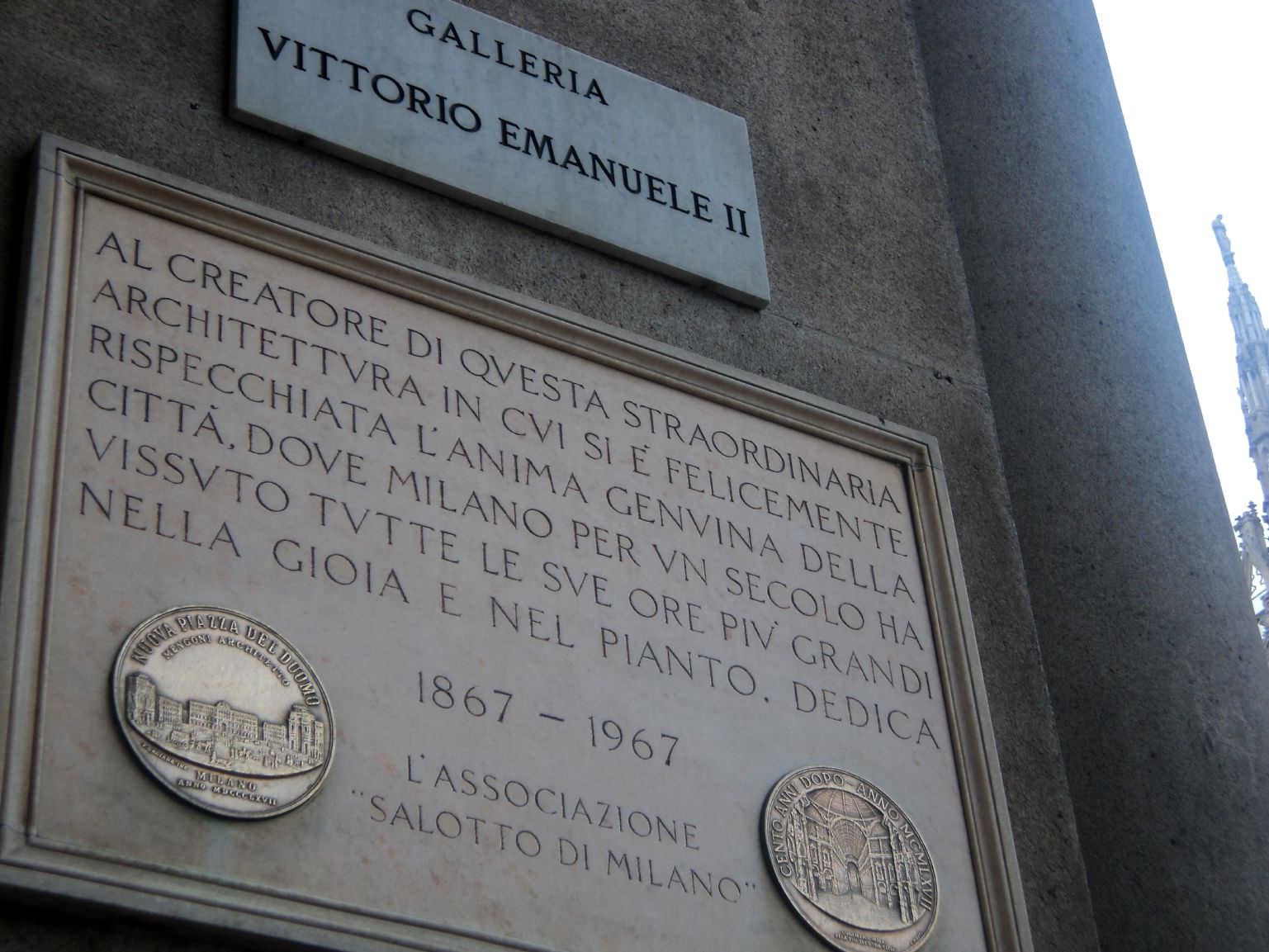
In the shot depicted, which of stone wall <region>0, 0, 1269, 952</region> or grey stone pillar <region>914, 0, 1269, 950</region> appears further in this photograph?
grey stone pillar <region>914, 0, 1269, 950</region>

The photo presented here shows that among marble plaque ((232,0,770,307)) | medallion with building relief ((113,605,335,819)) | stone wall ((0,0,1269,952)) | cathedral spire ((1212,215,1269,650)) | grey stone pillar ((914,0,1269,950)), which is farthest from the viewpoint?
cathedral spire ((1212,215,1269,650))

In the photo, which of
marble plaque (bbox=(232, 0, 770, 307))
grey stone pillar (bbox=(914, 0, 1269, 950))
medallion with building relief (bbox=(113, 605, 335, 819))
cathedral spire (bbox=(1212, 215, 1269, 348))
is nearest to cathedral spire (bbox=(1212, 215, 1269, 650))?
cathedral spire (bbox=(1212, 215, 1269, 348))

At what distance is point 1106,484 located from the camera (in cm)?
932

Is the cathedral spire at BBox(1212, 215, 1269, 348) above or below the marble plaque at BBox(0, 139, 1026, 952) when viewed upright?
above

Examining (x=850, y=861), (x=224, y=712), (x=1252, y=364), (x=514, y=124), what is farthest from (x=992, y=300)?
(x=1252, y=364)

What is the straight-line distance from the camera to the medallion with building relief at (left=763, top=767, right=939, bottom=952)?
7.14 metres

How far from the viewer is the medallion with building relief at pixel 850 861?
7137mm

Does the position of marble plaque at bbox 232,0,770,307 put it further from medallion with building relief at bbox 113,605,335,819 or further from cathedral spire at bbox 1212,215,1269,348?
cathedral spire at bbox 1212,215,1269,348

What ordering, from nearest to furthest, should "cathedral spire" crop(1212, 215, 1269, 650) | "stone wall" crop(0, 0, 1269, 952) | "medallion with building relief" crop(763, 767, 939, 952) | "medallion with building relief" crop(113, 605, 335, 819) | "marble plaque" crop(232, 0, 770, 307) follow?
"medallion with building relief" crop(113, 605, 335, 819) < "medallion with building relief" crop(763, 767, 939, 952) < "stone wall" crop(0, 0, 1269, 952) < "marble plaque" crop(232, 0, 770, 307) < "cathedral spire" crop(1212, 215, 1269, 650)

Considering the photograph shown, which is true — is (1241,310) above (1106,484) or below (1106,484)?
above

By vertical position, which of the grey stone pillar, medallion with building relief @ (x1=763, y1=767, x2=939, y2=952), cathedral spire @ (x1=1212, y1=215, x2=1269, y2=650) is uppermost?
cathedral spire @ (x1=1212, y1=215, x2=1269, y2=650)

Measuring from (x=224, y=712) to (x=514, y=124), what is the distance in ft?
11.2

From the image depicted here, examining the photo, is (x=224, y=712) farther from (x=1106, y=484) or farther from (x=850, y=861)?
(x=1106, y=484)

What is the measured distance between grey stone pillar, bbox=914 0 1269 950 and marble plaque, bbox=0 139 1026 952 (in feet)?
2.48
